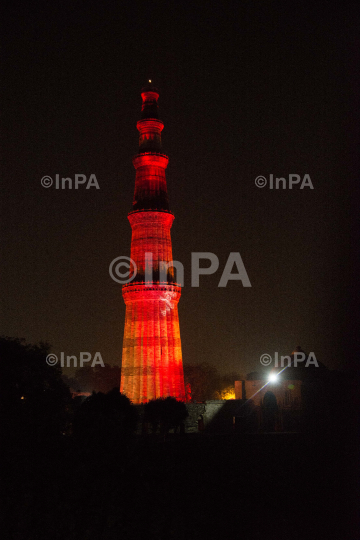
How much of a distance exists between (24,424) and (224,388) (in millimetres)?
66823

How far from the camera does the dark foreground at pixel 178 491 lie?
31.4 metres

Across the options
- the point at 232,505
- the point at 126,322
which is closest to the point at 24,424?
the point at 232,505

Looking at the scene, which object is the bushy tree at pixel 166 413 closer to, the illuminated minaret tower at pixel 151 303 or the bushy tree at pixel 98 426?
the illuminated minaret tower at pixel 151 303

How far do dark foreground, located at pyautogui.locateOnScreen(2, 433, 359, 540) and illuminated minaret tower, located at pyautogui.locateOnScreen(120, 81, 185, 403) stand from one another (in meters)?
14.5

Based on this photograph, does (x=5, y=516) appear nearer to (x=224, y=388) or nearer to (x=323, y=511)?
(x=323, y=511)

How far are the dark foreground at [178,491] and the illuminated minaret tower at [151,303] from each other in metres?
14.5

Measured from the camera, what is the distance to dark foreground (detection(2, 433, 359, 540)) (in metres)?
31.4

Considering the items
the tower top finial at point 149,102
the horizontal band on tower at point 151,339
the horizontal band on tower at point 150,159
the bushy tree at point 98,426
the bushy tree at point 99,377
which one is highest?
the tower top finial at point 149,102

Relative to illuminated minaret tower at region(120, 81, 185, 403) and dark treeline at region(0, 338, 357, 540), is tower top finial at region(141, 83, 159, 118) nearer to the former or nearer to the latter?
illuminated minaret tower at region(120, 81, 185, 403)

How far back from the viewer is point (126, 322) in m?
59.6

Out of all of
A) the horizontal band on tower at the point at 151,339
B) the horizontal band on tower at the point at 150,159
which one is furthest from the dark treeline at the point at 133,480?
the horizontal band on tower at the point at 150,159

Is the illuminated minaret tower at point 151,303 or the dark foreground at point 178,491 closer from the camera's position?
the dark foreground at point 178,491

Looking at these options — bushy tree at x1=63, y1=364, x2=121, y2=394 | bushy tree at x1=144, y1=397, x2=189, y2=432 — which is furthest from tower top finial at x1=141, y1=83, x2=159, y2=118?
bushy tree at x1=63, y1=364, x2=121, y2=394

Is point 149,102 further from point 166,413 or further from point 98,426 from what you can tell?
point 98,426
